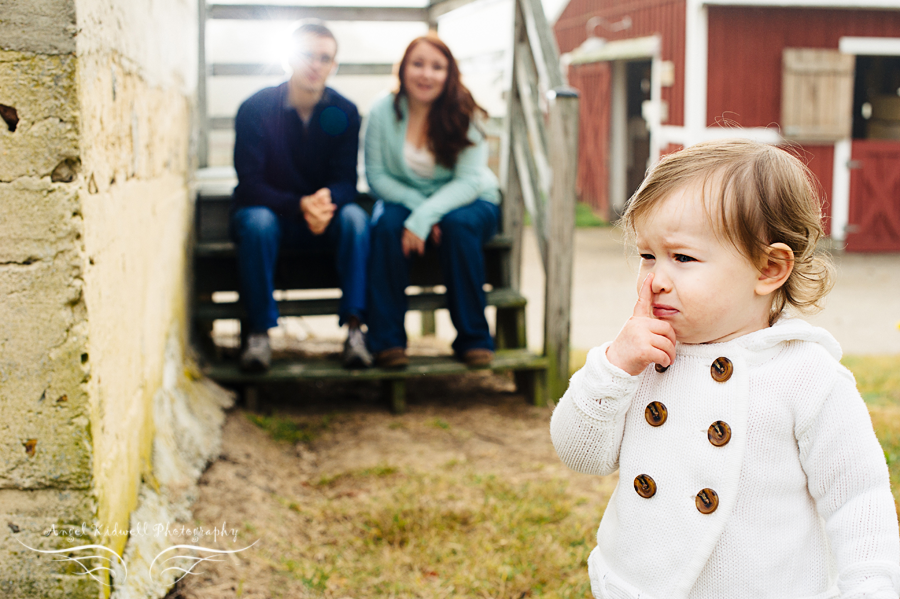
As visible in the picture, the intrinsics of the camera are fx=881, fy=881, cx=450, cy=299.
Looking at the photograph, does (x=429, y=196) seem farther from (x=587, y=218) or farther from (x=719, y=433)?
(x=587, y=218)

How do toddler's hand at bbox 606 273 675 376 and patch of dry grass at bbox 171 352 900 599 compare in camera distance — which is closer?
toddler's hand at bbox 606 273 675 376

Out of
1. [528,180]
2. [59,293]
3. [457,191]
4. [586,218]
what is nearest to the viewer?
[59,293]

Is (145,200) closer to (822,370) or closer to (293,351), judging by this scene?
(822,370)

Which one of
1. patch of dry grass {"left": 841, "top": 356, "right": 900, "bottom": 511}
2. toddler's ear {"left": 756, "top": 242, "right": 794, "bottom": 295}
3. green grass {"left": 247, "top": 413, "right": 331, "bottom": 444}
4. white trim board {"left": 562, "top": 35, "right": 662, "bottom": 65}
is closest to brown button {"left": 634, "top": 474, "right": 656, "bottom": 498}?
toddler's ear {"left": 756, "top": 242, "right": 794, "bottom": 295}

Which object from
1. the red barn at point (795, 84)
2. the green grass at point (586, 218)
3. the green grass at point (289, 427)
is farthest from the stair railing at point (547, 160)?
the green grass at point (586, 218)

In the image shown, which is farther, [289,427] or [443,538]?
[289,427]

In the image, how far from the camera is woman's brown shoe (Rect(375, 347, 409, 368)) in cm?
396

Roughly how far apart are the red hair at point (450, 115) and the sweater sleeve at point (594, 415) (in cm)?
279

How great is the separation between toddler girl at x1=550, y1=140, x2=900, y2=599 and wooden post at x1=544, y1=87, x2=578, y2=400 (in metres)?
2.61

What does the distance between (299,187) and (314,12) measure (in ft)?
7.00

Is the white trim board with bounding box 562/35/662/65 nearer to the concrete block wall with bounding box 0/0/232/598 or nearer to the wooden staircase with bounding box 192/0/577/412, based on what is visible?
the wooden staircase with bounding box 192/0/577/412

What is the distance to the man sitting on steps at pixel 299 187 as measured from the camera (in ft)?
12.6

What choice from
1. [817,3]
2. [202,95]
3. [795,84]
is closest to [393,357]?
[202,95]

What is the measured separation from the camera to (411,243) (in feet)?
12.9
